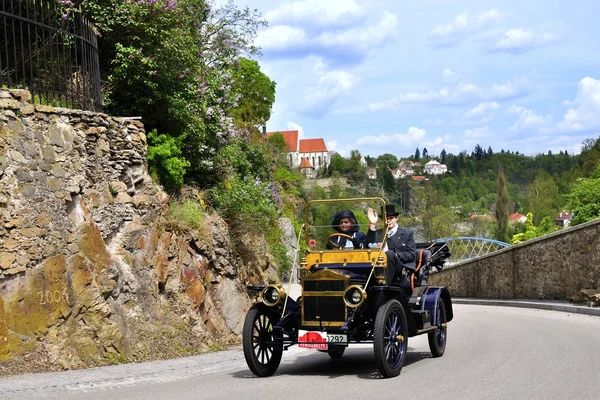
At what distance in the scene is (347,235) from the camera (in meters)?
10.5

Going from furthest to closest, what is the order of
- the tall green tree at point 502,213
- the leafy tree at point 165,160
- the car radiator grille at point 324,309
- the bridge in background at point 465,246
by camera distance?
1. the tall green tree at point 502,213
2. the bridge in background at point 465,246
3. the leafy tree at point 165,160
4. the car radiator grille at point 324,309

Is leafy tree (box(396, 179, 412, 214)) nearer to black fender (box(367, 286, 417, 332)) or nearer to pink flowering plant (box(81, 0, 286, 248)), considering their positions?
pink flowering plant (box(81, 0, 286, 248))

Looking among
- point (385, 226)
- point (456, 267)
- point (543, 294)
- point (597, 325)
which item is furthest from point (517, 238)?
point (385, 226)

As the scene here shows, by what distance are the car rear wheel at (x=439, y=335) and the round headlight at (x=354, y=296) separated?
2347mm

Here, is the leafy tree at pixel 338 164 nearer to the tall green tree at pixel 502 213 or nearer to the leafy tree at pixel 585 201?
the tall green tree at pixel 502 213

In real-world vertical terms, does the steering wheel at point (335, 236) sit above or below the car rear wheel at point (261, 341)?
above

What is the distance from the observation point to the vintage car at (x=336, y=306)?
9.34 meters

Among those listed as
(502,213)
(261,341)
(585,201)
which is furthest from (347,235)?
(502,213)

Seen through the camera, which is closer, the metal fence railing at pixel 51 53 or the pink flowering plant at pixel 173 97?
the metal fence railing at pixel 51 53

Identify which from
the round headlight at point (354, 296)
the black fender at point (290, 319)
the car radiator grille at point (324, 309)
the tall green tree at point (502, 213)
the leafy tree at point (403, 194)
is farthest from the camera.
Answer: the leafy tree at point (403, 194)

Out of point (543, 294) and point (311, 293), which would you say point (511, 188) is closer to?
point (543, 294)

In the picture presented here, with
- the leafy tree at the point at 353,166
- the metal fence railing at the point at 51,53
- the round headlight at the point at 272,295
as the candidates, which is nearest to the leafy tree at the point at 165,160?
the metal fence railing at the point at 51,53

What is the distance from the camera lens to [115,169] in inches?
536

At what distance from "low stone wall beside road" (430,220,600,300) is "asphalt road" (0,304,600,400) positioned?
33.4ft
